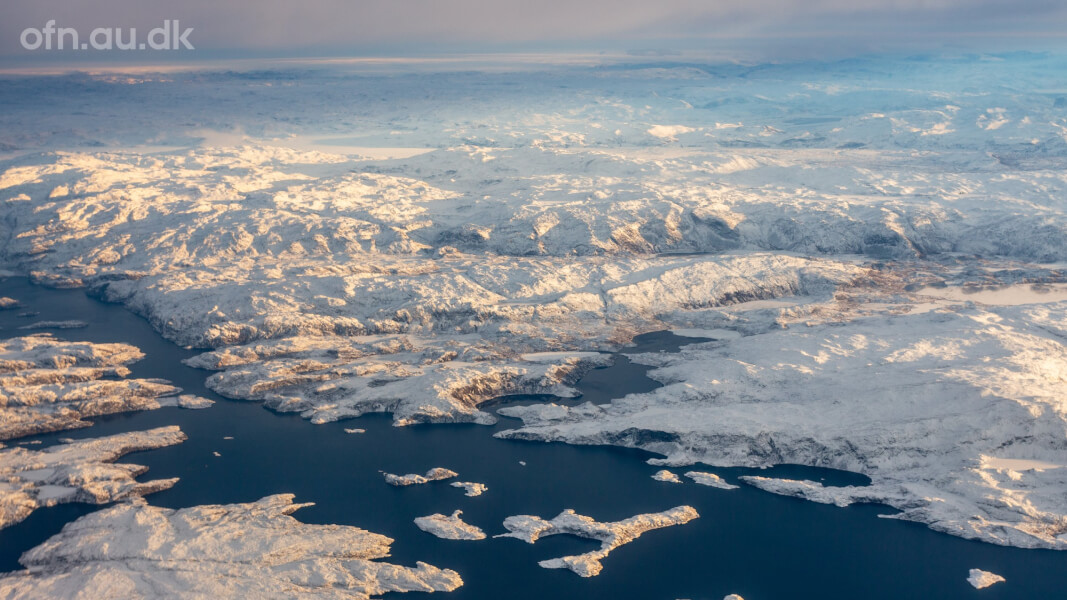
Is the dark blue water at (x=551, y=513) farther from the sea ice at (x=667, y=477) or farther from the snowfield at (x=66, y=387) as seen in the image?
the snowfield at (x=66, y=387)

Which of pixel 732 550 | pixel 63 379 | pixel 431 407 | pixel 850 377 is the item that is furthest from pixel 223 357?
pixel 850 377

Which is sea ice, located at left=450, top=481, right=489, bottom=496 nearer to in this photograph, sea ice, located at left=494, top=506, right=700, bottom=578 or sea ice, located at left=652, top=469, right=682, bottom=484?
sea ice, located at left=494, top=506, right=700, bottom=578

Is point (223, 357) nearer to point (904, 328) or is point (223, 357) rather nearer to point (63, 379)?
point (63, 379)

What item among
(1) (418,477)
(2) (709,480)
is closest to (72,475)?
(1) (418,477)

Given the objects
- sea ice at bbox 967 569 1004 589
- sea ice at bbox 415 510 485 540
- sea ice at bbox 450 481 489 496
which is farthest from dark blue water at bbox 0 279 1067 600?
sea ice at bbox 415 510 485 540

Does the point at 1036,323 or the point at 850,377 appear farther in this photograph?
the point at 1036,323
